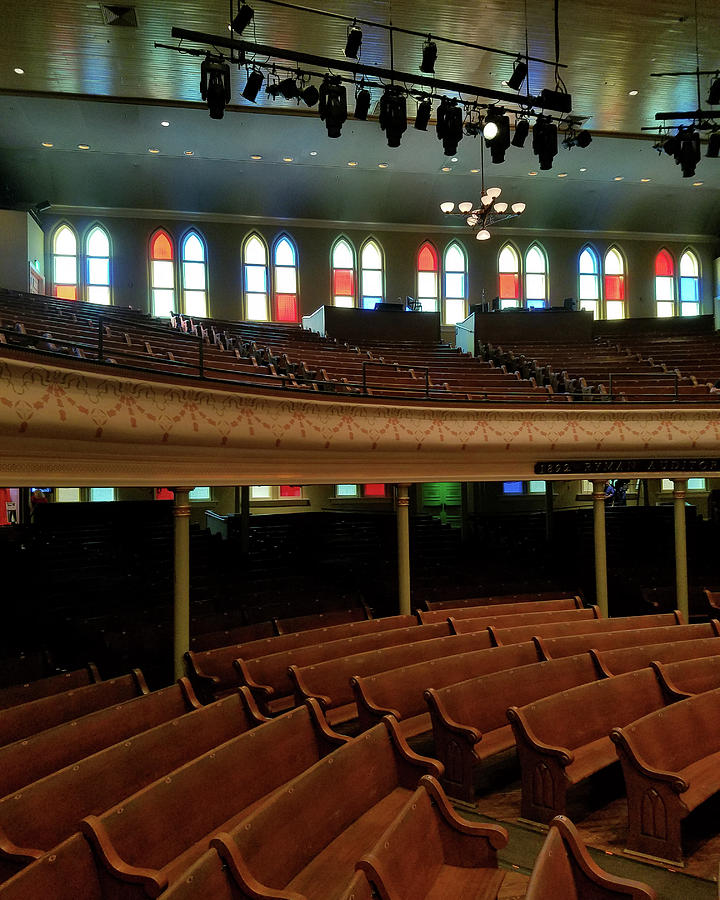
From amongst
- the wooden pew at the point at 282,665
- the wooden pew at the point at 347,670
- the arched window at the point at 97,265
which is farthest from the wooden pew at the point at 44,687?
the arched window at the point at 97,265

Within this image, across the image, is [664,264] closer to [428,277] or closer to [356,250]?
[428,277]

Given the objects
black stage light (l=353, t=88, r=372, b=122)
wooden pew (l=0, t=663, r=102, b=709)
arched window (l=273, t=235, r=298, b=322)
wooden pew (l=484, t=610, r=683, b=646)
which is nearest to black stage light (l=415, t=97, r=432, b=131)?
black stage light (l=353, t=88, r=372, b=122)

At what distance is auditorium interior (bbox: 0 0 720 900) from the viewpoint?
143 inches

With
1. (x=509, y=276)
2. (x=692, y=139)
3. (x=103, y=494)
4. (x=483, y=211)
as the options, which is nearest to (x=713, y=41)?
(x=692, y=139)

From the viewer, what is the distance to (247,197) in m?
18.5

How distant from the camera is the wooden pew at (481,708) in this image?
4.65 meters

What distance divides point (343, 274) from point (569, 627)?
14626 millimetres

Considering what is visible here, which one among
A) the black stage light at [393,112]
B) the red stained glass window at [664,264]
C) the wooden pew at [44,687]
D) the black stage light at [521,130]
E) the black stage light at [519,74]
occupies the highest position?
the red stained glass window at [664,264]

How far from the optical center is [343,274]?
2006 centimetres

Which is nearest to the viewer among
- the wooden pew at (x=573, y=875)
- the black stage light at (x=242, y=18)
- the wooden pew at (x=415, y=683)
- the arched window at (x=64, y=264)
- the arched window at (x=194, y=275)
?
the wooden pew at (x=573, y=875)

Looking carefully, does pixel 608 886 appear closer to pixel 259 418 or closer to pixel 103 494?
pixel 259 418

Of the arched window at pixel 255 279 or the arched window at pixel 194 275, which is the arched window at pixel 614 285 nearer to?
the arched window at pixel 255 279

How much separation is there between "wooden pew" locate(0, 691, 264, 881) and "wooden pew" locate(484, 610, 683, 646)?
3.12 metres

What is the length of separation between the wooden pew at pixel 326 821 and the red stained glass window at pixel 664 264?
2056cm
